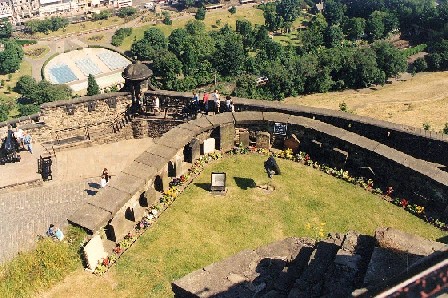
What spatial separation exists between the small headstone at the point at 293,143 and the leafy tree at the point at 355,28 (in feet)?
368

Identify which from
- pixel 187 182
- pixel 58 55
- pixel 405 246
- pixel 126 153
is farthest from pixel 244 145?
pixel 58 55

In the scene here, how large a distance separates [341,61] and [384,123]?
179 feet

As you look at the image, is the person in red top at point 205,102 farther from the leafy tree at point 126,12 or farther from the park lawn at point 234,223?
the leafy tree at point 126,12

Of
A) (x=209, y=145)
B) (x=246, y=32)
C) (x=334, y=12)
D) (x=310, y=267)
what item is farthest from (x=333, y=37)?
(x=310, y=267)

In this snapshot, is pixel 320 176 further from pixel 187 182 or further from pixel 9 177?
pixel 9 177

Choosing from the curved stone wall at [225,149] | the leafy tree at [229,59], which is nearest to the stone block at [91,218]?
the curved stone wall at [225,149]

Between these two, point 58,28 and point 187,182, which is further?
point 58,28

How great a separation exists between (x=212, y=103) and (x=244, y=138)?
3793mm

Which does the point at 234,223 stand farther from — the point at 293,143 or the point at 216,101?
the point at 216,101

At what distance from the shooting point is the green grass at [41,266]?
10148mm

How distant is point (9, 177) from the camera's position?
18.5 m

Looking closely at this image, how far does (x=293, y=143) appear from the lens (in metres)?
15.2

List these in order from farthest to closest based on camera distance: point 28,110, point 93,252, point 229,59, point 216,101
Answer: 1. point 229,59
2. point 28,110
3. point 216,101
4. point 93,252

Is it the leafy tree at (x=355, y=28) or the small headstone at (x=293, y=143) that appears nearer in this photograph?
the small headstone at (x=293, y=143)
